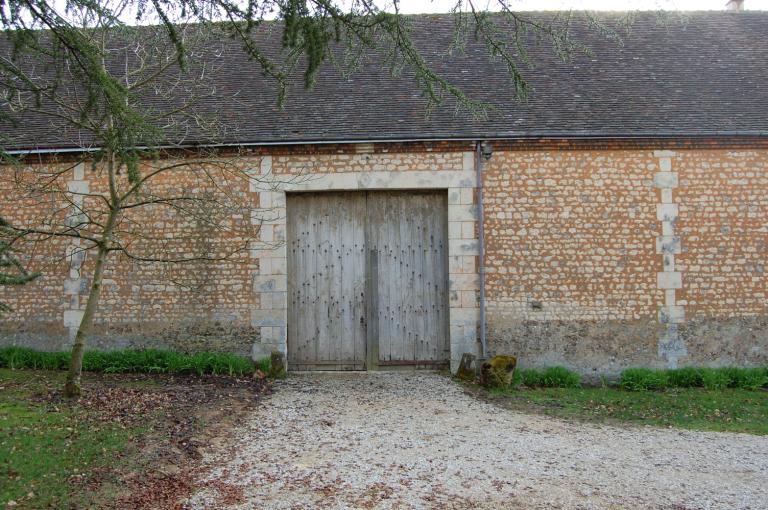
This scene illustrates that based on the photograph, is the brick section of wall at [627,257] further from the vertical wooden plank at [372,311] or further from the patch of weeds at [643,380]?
the vertical wooden plank at [372,311]

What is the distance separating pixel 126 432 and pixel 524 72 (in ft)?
24.8

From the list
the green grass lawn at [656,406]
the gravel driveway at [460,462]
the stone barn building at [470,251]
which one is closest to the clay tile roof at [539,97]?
the stone barn building at [470,251]

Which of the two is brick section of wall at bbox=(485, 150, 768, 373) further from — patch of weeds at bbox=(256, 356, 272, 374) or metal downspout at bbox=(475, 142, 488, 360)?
patch of weeds at bbox=(256, 356, 272, 374)

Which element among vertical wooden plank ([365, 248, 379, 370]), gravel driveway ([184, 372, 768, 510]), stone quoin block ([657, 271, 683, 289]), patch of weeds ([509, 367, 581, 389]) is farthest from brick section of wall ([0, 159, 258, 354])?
stone quoin block ([657, 271, 683, 289])

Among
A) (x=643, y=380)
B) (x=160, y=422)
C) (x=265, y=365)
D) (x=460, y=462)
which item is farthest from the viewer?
(x=265, y=365)

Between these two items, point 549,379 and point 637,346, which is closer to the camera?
point 549,379

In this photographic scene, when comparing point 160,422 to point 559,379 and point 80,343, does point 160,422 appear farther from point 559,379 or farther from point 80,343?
point 559,379

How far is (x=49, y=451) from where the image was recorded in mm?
4672

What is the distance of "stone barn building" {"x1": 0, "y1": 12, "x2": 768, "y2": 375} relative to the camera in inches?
319

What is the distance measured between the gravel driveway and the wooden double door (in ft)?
4.79

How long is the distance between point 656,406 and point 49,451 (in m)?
6.18

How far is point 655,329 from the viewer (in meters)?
8.09

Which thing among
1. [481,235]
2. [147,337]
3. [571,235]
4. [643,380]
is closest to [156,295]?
[147,337]

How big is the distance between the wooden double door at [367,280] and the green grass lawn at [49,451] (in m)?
3.35
